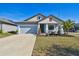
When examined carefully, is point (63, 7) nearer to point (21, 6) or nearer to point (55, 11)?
point (55, 11)

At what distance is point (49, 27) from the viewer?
46.3ft

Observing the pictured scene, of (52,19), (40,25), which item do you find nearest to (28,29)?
(40,25)

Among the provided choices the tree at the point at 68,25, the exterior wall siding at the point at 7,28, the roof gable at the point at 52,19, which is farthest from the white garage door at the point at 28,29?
the tree at the point at 68,25

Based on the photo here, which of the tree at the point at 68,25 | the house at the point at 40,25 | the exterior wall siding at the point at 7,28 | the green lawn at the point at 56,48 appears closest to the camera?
the green lawn at the point at 56,48

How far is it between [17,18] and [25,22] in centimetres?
150

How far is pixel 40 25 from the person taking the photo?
47.7 ft

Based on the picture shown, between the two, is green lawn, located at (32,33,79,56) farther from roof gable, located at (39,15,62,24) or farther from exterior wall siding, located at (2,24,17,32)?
exterior wall siding, located at (2,24,17,32)

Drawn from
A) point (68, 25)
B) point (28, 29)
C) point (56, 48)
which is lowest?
point (56, 48)

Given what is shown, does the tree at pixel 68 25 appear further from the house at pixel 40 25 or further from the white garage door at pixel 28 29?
the white garage door at pixel 28 29

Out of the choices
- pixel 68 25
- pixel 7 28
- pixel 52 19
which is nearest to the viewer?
pixel 52 19

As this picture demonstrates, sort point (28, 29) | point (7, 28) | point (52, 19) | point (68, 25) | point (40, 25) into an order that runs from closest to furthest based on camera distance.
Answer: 1. point (28, 29)
2. point (52, 19)
3. point (40, 25)
4. point (7, 28)
5. point (68, 25)

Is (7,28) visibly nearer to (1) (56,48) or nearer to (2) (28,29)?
(2) (28,29)

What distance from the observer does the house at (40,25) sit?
45.6 feet

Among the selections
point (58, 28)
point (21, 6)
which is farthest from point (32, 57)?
point (58, 28)
